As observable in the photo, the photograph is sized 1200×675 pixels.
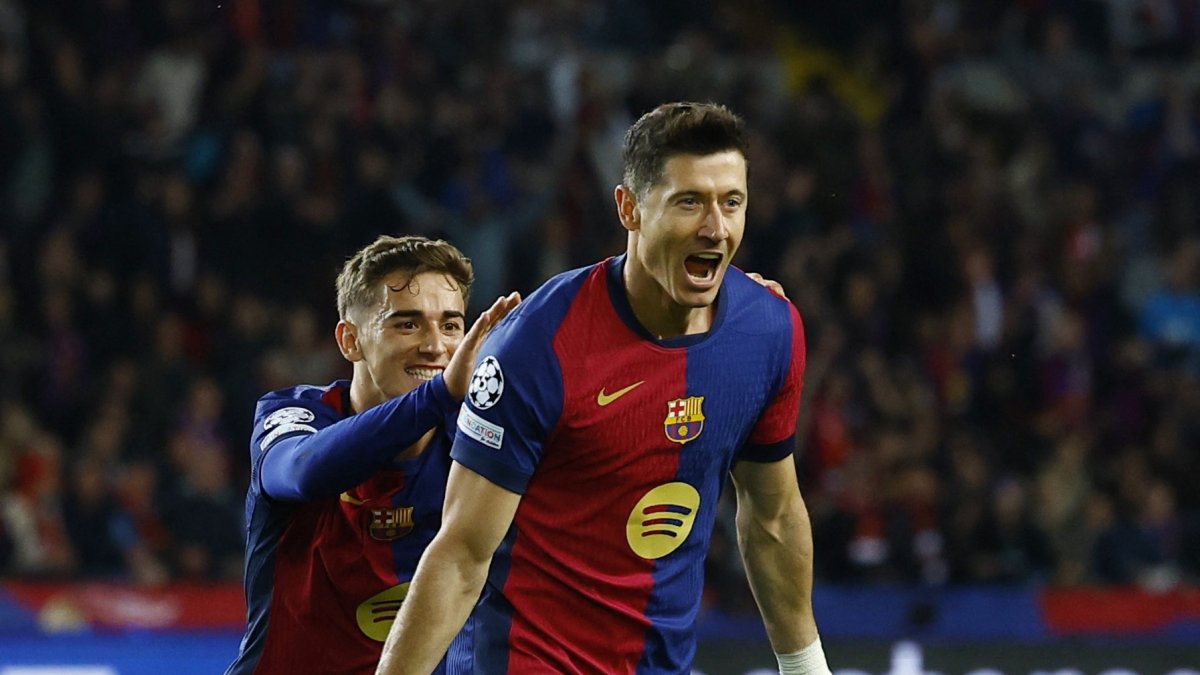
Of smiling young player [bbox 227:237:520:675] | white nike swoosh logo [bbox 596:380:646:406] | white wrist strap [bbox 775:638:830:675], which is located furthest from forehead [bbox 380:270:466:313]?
white wrist strap [bbox 775:638:830:675]

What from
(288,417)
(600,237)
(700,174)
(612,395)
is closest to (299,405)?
(288,417)

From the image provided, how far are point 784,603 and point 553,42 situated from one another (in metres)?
9.33

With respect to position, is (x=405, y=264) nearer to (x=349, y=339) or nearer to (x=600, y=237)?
(x=349, y=339)

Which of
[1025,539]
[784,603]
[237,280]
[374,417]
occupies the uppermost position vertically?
[237,280]

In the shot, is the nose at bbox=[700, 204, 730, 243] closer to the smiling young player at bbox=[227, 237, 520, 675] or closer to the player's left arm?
the player's left arm

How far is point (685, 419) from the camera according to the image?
424 centimetres

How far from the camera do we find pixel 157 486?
1038 cm

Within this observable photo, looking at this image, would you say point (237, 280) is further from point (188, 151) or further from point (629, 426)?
point (629, 426)

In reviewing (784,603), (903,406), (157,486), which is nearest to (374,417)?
(784,603)

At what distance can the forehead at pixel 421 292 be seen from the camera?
471 cm

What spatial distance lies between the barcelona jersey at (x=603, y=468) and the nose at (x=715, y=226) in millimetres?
325

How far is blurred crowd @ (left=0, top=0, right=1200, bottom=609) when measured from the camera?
10414 mm

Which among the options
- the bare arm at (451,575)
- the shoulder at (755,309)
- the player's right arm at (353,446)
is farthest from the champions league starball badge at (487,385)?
the shoulder at (755,309)

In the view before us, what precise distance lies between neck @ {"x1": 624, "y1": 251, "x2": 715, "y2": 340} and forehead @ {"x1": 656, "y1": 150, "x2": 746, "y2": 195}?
9.8 inches
